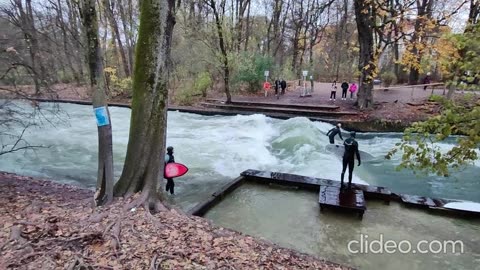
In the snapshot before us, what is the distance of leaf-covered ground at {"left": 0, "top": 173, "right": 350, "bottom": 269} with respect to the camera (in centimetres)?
343

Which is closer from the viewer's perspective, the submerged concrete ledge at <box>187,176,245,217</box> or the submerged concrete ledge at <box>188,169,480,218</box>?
the submerged concrete ledge at <box>187,176,245,217</box>

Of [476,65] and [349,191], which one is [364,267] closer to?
[349,191]

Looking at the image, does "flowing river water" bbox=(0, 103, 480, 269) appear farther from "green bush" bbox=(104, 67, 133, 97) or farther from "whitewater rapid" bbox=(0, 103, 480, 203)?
"green bush" bbox=(104, 67, 133, 97)

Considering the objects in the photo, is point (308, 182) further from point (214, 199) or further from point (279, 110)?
point (279, 110)

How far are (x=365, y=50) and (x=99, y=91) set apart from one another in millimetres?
15723

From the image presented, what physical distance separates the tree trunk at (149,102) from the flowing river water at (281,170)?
2146mm

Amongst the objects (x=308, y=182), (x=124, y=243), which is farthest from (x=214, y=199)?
(x=124, y=243)

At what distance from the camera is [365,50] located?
1692 cm

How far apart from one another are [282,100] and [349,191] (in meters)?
14.6

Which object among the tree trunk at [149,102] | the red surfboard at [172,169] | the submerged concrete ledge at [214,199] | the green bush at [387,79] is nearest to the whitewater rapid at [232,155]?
the submerged concrete ledge at [214,199]

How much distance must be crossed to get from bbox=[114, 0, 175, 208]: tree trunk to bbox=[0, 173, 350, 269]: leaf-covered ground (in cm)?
44

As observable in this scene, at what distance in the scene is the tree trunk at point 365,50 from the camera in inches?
639

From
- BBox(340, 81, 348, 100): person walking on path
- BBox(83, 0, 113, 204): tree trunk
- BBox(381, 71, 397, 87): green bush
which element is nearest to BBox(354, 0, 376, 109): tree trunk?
BBox(340, 81, 348, 100): person walking on path

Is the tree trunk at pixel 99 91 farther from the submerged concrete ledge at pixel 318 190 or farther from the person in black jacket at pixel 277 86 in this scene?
the person in black jacket at pixel 277 86
